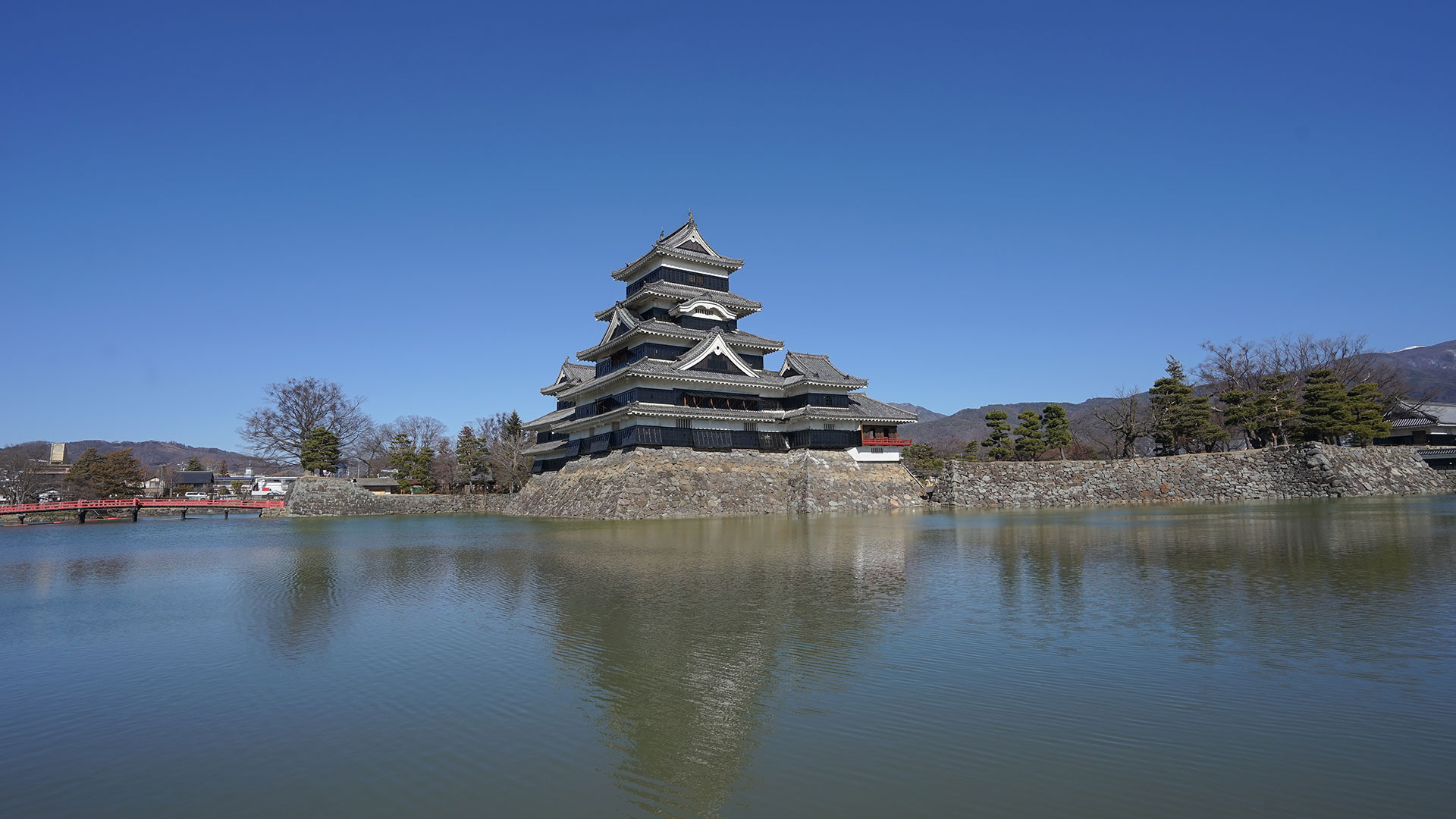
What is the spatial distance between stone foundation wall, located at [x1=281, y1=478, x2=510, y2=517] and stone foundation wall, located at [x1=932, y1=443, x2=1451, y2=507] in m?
29.2

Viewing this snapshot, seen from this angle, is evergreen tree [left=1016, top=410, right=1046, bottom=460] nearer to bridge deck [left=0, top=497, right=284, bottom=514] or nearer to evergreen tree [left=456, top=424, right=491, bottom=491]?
evergreen tree [left=456, top=424, right=491, bottom=491]

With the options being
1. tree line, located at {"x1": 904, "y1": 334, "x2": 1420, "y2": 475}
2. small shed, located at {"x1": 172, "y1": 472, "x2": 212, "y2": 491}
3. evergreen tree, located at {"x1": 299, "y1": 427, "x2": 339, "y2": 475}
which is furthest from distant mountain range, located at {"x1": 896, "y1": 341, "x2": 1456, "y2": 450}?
small shed, located at {"x1": 172, "y1": 472, "x2": 212, "y2": 491}

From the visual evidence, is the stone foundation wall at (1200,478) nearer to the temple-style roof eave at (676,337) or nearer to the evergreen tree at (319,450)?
the temple-style roof eave at (676,337)

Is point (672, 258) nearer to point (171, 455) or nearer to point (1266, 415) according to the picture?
point (1266, 415)

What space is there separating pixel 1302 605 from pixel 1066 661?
4.36 m

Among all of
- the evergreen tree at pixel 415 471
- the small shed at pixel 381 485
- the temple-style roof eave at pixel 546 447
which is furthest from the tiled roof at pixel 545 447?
the small shed at pixel 381 485

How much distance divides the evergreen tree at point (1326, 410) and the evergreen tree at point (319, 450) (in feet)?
181

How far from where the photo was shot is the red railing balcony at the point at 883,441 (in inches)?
1495

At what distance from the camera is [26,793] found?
500cm

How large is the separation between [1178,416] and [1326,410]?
604 cm

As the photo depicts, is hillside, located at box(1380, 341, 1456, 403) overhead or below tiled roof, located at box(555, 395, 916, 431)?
overhead

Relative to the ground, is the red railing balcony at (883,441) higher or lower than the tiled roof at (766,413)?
lower

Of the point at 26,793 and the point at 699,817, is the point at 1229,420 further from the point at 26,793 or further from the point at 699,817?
the point at 26,793

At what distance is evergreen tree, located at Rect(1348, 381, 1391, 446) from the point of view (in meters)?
36.1
